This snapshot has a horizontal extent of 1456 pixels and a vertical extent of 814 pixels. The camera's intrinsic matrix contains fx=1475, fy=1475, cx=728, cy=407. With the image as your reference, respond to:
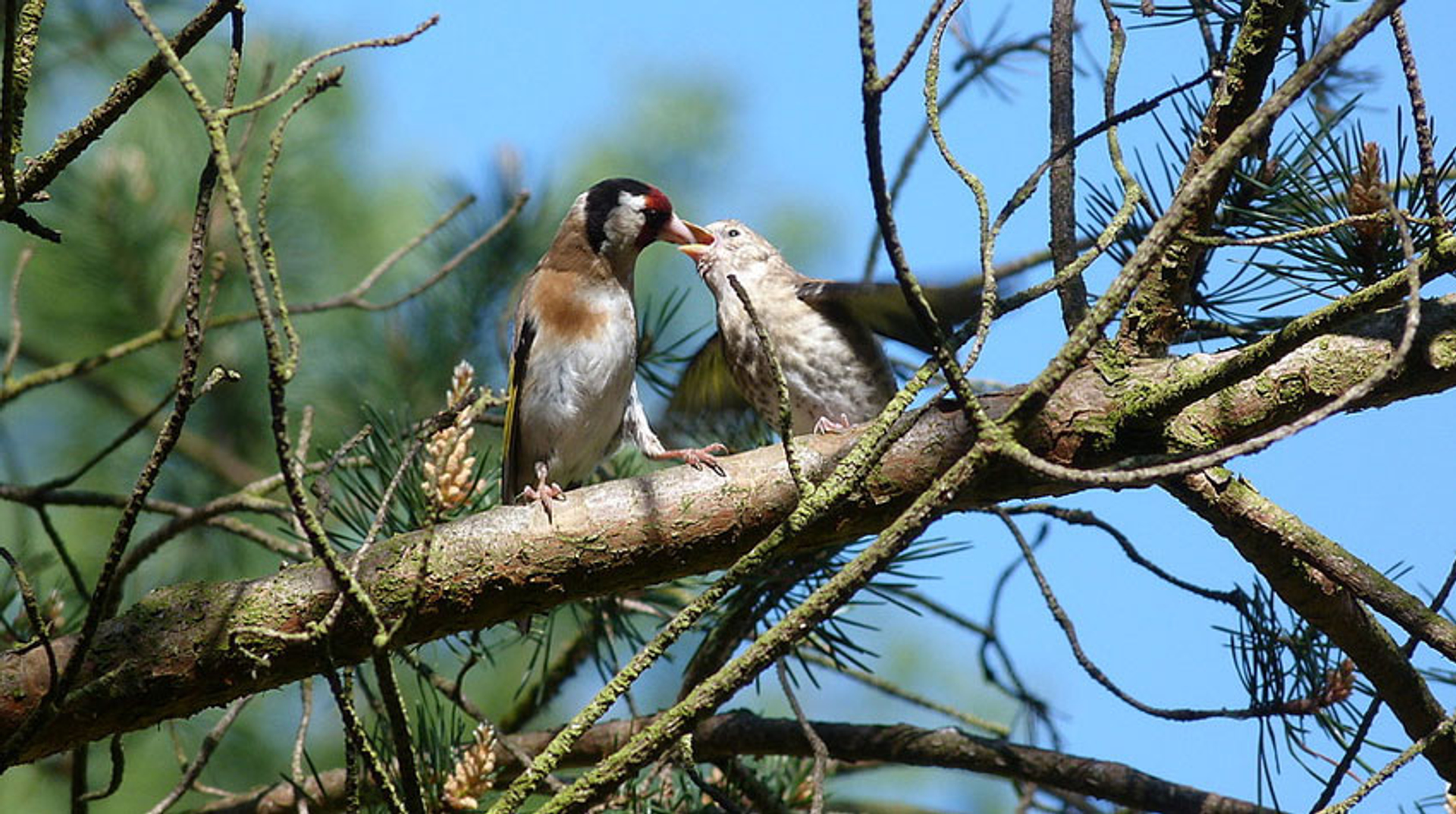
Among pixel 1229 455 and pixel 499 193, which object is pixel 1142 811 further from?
pixel 499 193

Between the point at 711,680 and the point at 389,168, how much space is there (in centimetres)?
727

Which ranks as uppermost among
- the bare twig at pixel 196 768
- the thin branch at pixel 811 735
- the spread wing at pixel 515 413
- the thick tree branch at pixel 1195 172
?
the spread wing at pixel 515 413

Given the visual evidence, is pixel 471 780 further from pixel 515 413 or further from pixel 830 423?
pixel 830 423

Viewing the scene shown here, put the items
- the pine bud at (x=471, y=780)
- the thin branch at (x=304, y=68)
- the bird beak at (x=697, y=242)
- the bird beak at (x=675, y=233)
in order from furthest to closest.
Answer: the bird beak at (x=697, y=242) → the bird beak at (x=675, y=233) → the pine bud at (x=471, y=780) → the thin branch at (x=304, y=68)

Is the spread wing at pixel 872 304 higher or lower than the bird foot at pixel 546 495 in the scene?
higher

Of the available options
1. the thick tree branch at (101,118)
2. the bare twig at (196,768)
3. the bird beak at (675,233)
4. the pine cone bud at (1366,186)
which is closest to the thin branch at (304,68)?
the thick tree branch at (101,118)

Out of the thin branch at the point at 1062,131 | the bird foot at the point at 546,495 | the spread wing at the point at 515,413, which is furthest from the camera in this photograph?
the spread wing at the point at 515,413

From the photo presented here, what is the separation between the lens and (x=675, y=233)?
3.93 metres

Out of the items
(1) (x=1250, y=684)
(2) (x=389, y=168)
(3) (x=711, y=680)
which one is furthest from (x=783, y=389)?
(2) (x=389, y=168)

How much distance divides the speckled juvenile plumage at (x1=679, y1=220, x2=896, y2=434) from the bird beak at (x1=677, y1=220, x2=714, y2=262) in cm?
35

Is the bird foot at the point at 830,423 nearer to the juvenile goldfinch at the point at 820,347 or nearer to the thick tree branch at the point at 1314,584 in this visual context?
the juvenile goldfinch at the point at 820,347

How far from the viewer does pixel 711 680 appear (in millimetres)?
1415

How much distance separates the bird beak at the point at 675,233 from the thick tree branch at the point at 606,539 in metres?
1.70

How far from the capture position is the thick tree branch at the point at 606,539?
206 centimetres
